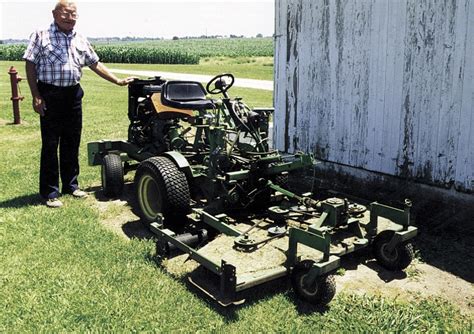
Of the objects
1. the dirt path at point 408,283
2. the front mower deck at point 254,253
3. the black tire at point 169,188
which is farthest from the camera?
the black tire at point 169,188

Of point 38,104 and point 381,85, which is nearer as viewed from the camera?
point 38,104

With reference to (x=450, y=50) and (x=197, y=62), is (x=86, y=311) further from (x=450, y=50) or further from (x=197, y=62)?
(x=197, y=62)

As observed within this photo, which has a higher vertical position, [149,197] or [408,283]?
[149,197]

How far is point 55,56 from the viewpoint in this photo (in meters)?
5.85

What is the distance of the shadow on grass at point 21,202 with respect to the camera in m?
6.16

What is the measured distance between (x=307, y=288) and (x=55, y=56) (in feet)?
12.8

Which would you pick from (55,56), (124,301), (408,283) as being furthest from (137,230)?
(408,283)

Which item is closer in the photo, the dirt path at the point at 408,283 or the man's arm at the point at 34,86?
the dirt path at the point at 408,283

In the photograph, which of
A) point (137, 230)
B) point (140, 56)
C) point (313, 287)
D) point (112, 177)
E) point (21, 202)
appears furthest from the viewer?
point (140, 56)

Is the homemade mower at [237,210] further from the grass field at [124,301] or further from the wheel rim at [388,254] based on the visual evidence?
the grass field at [124,301]

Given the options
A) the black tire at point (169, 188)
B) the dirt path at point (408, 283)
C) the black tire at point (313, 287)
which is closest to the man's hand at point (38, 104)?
the black tire at point (169, 188)

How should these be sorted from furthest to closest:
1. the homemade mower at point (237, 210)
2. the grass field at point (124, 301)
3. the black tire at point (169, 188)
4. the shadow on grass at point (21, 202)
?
the shadow on grass at point (21, 202)
the black tire at point (169, 188)
the homemade mower at point (237, 210)
the grass field at point (124, 301)

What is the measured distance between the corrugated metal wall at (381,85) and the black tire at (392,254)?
1441 mm

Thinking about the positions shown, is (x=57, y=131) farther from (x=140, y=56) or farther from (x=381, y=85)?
(x=140, y=56)
